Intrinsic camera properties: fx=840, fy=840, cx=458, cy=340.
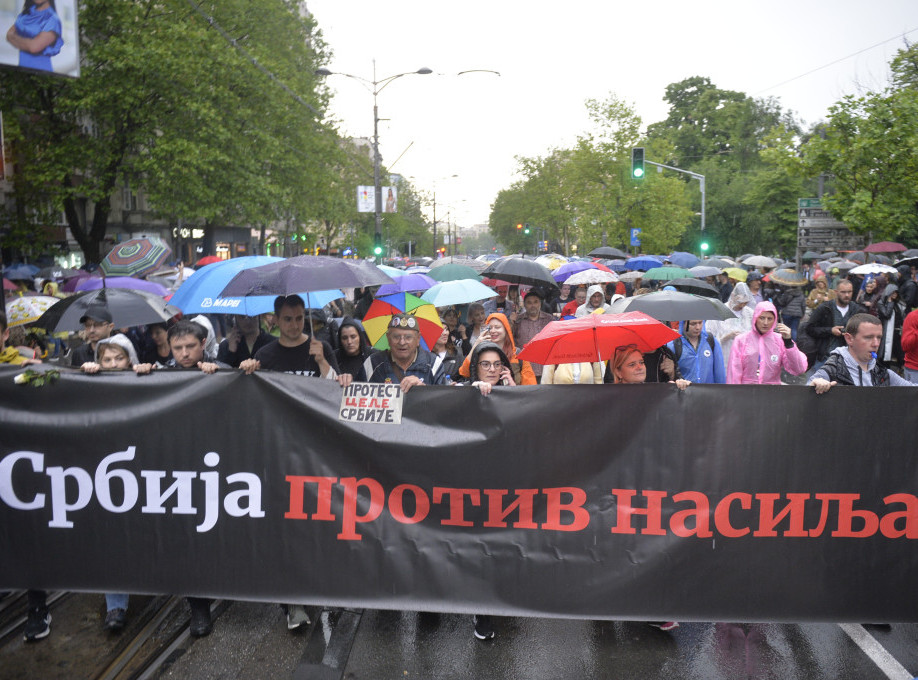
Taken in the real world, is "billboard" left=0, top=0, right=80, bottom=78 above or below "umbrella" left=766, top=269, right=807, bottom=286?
above

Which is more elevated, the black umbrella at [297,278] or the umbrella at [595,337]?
the black umbrella at [297,278]

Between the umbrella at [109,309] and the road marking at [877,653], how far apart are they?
19.8 feet

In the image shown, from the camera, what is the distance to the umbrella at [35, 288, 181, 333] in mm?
7398

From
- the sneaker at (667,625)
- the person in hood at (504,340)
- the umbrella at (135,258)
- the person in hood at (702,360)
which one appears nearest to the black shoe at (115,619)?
the sneaker at (667,625)

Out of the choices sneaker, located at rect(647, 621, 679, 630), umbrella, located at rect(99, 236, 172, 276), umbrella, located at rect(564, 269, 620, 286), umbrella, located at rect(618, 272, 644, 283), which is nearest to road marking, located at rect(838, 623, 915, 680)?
sneaker, located at rect(647, 621, 679, 630)

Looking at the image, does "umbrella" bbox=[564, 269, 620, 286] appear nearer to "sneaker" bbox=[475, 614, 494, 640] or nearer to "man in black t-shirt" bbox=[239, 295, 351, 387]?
"man in black t-shirt" bbox=[239, 295, 351, 387]

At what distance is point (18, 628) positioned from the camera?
5316mm

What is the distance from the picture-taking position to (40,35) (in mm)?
13922

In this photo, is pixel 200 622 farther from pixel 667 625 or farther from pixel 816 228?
pixel 816 228

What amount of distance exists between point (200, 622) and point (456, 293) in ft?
20.0

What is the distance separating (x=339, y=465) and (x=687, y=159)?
76.8 m

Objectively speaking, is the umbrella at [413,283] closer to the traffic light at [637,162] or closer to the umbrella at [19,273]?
the umbrella at [19,273]

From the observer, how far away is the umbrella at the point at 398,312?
8703 mm

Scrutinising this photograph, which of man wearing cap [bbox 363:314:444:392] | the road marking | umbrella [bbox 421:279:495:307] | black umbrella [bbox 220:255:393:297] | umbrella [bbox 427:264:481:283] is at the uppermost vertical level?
black umbrella [bbox 220:255:393:297]
